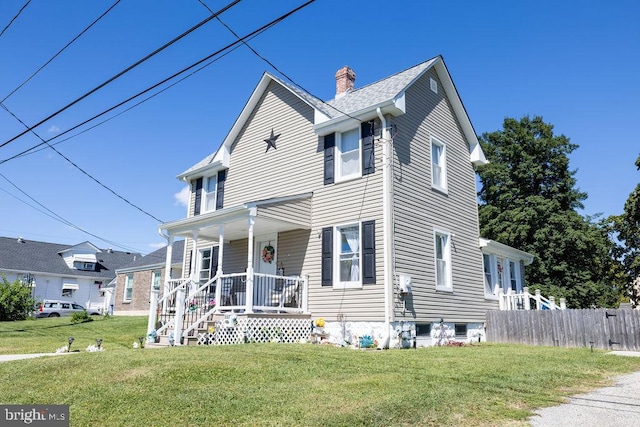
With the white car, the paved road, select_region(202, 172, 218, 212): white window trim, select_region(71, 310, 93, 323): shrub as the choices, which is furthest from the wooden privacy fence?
the white car

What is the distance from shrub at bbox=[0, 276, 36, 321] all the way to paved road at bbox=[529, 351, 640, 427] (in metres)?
29.3

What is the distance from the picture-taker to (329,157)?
13.7 m

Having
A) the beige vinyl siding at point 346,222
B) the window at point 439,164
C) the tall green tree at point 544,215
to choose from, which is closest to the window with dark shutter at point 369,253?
the beige vinyl siding at point 346,222

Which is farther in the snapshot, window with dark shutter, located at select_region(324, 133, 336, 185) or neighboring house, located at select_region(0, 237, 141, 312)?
neighboring house, located at select_region(0, 237, 141, 312)

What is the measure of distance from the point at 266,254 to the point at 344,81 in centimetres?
684

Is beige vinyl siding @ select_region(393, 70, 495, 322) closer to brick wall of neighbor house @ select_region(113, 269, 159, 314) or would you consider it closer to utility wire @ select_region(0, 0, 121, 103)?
utility wire @ select_region(0, 0, 121, 103)

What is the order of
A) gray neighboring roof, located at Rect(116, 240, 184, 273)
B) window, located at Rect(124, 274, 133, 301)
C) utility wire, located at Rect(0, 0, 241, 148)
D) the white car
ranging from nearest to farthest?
1. utility wire, located at Rect(0, 0, 241, 148)
2. gray neighboring roof, located at Rect(116, 240, 184, 273)
3. the white car
4. window, located at Rect(124, 274, 133, 301)

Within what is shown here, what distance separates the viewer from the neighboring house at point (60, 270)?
3694 centimetres

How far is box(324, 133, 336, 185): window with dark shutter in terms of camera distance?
13.5 m

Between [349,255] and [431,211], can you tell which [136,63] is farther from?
[431,211]

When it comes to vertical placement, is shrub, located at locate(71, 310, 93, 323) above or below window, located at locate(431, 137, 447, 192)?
below

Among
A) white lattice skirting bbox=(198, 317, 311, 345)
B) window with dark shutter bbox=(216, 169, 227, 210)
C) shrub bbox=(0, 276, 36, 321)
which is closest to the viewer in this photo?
white lattice skirting bbox=(198, 317, 311, 345)

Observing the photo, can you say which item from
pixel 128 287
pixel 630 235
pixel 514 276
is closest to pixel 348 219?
pixel 514 276

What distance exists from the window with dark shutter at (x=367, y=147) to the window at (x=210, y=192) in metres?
6.63
